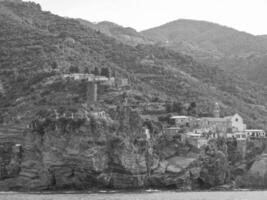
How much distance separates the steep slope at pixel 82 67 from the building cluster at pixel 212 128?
9.49m

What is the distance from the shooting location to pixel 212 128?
11662cm

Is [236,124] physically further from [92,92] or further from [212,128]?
[92,92]

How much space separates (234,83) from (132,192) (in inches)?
2985

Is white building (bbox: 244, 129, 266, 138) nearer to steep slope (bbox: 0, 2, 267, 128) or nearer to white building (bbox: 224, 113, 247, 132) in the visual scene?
white building (bbox: 224, 113, 247, 132)

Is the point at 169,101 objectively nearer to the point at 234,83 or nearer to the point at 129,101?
the point at 129,101

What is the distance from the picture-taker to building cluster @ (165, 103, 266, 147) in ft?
367

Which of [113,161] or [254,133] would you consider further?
[254,133]

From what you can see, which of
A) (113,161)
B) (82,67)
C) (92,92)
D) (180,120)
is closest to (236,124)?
(180,120)

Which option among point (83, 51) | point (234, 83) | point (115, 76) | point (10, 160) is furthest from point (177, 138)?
point (234, 83)

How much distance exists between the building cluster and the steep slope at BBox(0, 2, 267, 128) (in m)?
9.49

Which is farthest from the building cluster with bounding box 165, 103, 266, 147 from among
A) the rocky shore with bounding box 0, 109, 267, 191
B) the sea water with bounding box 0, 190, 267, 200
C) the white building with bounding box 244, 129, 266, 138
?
the sea water with bounding box 0, 190, 267, 200

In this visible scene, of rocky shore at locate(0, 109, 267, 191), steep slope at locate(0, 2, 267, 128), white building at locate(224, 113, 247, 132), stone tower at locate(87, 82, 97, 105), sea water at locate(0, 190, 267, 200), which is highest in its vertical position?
steep slope at locate(0, 2, 267, 128)

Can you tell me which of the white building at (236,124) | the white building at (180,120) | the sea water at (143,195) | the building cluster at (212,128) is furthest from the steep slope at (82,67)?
the sea water at (143,195)

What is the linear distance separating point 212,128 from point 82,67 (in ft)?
101
